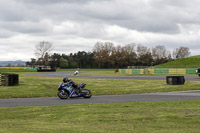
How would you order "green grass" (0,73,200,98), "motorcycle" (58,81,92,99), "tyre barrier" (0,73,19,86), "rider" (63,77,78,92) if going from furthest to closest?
"tyre barrier" (0,73,19,86), "green grass" (0,73,200,98), "rider" (63,77,78,92), "motorcycle" (58,81,92,99)

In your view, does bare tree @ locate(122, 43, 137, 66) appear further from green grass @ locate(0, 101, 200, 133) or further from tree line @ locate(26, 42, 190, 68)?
green grass @ locate(0, 101, 200, 133)

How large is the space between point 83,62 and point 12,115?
455 feet

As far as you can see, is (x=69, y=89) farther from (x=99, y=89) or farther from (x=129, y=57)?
(x=129, y=57)

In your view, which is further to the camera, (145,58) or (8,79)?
(145,58)

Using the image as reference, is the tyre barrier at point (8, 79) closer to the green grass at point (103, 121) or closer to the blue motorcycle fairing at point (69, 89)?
the blue motorcycle fairing at point (69, 89)

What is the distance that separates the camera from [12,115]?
9.79m

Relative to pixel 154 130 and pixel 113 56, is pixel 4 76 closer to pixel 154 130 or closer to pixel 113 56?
pixel 154 130

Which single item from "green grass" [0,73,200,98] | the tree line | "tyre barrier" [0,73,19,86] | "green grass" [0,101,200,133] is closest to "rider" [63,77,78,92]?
"green grass" [0,73,200,98]

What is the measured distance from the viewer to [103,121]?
830 cm

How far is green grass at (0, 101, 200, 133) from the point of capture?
7.06 metres

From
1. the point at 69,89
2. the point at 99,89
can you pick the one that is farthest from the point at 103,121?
the point at 99,89

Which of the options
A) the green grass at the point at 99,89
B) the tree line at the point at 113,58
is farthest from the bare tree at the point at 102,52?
the green grass at the point at 99,89

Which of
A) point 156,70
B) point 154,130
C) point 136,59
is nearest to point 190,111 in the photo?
point 154,130

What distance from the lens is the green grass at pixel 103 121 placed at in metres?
7.06
